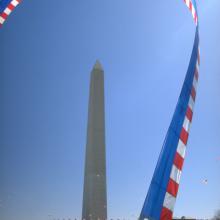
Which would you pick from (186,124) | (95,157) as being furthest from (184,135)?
(95,157)

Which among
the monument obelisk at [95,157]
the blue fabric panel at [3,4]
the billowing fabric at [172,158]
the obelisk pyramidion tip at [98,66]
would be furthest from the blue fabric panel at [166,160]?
the obelisk pyramidion tip at [98,66]

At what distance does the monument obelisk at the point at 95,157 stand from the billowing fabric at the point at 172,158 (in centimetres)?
2354

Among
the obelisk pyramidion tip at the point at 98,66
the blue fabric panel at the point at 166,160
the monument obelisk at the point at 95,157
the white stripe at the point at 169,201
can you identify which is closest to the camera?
the blue fabric panel at the point at 166,160

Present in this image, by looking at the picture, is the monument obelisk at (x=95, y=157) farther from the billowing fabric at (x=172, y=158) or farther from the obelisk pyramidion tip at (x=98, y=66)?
the billowing fabric at (x=172, y=158)

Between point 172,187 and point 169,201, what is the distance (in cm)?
15

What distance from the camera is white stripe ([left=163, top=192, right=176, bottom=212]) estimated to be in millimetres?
3847

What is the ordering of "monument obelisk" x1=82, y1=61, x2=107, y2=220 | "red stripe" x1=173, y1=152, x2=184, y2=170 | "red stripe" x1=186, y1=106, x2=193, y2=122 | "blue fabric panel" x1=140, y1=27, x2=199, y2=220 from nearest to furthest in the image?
"blue fabric panel" x1=140, y1=27, x2=199, y2=220 < "red stripe" x1=173, y1=152, x2=184, y2=170 < "red stripe" x1=186, y1=106, x2=193, y2=122 < "monument obelisk" x1=82, y1=61, x2=107, y2=220

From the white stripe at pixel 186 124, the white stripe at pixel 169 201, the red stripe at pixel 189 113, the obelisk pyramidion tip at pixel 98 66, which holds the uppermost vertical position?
the obelisk pyramidion tip at pixel 98 66

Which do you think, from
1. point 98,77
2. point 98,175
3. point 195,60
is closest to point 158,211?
A: point 195,60

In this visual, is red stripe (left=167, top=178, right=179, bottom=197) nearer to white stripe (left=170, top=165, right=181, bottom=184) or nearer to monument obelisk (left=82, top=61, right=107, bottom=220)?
white stripe (left=170, top=165, right=181, bottom=184)

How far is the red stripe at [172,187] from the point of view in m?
3.88

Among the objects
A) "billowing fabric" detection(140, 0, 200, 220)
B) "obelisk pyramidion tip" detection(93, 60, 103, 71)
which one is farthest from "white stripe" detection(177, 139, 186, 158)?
"obelisk pyramidion tip" detection(93, 60, 103, 71)

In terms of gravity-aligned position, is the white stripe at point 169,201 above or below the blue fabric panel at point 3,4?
below

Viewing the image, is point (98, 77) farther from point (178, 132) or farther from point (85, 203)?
point (178, 132)
